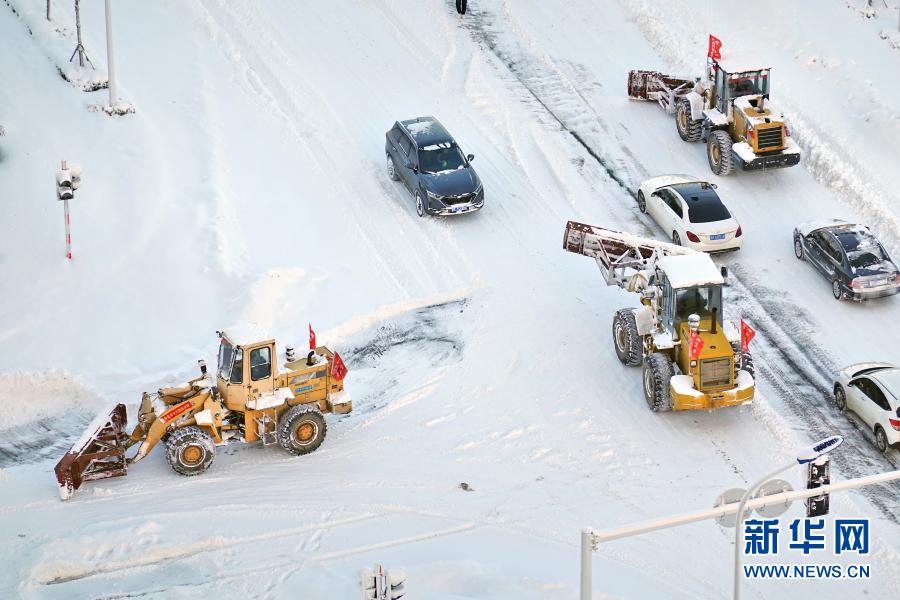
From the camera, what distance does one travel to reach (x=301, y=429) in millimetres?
20797

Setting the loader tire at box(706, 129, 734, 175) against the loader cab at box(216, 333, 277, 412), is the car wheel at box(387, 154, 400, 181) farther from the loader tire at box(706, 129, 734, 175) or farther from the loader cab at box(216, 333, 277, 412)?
the loader cab at box(216, 333, 277, 412)

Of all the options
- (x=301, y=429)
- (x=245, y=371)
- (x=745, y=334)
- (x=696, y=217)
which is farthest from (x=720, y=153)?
(x=245, y=371)

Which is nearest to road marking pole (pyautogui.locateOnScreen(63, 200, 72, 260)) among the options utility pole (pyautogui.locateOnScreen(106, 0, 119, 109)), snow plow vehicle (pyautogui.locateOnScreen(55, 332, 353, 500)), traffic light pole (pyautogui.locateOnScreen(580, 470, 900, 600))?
utility pole (pyautogui.locateOnScreen(106, 0, 119, 109))

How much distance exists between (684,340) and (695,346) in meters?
0.46

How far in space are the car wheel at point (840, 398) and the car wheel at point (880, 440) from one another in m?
A: 0.96

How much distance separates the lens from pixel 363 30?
1403 inches

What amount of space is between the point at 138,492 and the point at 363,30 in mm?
19340

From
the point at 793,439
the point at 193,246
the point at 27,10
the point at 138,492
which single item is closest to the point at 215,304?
the point at 193,246

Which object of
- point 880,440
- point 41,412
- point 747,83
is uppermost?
point 747,83

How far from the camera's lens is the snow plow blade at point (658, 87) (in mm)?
31641

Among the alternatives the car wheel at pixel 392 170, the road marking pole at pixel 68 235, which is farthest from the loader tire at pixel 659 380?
the road marking pole at pixel 68 235

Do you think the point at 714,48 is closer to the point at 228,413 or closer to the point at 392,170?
the point at 392,170

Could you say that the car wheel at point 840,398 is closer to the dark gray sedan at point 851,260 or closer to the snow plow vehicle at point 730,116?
the dark gray sedan at point 851,260

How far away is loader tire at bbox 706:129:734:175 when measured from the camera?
29312mm
